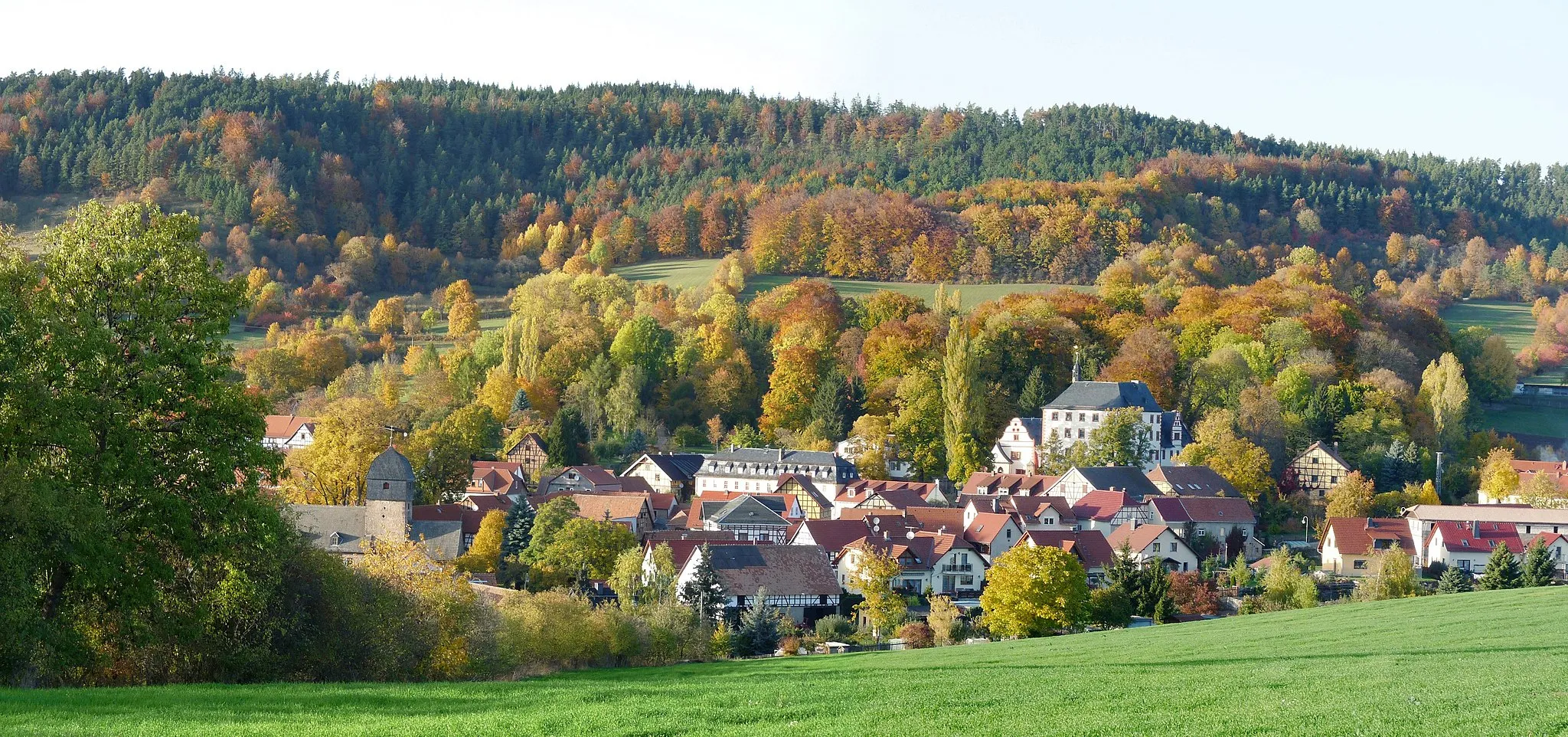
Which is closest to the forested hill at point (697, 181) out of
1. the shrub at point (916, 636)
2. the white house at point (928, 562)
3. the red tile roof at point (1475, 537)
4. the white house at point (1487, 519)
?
the white house at point (1487, 519)

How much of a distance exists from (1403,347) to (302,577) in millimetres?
78234

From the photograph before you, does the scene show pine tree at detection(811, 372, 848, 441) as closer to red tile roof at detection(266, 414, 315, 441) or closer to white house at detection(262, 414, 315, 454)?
white house at detection(262, 414, 315, 454)

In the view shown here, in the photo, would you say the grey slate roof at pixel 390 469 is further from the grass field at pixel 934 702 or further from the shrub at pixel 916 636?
the grass field at pixel 934 702

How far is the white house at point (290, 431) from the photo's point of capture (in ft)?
286

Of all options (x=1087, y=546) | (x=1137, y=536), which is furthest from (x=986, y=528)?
(x=1137, y=536)

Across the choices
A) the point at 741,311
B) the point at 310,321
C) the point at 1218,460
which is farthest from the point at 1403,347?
the point at 310,321

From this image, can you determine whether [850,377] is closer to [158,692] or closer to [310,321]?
[310,321]

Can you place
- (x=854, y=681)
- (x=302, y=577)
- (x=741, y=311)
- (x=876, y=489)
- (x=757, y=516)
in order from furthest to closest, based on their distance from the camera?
1. (x=741, y=311)
2. (x=876, y=489)
3. (x=757, y=516)
4. (x=302, y=577)
5. (x=854, y=681)

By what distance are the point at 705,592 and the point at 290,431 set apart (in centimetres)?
4521

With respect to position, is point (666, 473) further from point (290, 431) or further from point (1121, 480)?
point (290, 431)

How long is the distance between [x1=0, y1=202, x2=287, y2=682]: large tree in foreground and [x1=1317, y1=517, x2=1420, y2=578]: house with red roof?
158 feet

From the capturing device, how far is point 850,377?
90062 millimetres

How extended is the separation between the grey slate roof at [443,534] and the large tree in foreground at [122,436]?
3422 centimetres

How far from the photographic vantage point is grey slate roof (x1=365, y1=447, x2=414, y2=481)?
55188mm
